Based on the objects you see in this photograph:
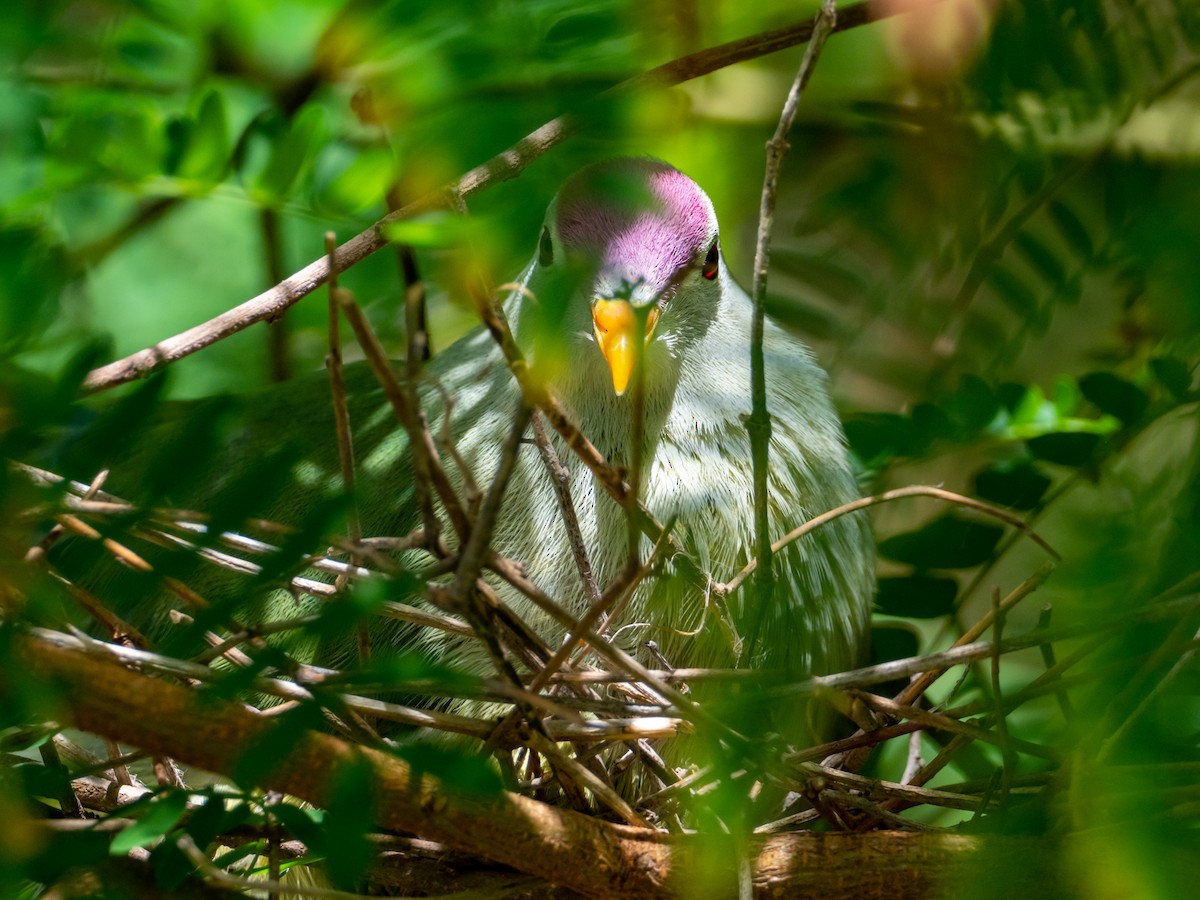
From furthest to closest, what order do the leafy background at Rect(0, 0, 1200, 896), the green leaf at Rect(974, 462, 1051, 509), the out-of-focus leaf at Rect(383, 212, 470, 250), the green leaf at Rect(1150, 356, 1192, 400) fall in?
the green leaf at Rect(974, 462, 1051, 509) → the green leaf at Rect(1150, 356, 1192, 400) → the out-of-focus leaf at Rect(383, 212, 470, 250) → the leafy background at Rect(0, 0, 1200, 896)

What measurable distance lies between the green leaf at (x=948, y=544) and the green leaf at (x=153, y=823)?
1071 mm

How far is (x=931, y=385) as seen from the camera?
1.80m

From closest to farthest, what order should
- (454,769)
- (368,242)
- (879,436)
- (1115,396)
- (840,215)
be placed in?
(454,769)
(368,242)
(1115,396)
(879,436)
(840,215)

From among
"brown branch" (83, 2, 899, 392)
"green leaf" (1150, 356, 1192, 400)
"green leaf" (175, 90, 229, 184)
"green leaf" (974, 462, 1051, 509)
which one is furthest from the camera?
"green leaf" (974, 462, 1051, 509)

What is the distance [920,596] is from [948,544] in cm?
11

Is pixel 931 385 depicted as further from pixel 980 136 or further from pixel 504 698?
pixel 504 698

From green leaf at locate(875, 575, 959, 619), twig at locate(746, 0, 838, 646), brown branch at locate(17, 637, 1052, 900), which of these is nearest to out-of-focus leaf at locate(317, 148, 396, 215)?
twig at locate(746, 0, 838, 646)

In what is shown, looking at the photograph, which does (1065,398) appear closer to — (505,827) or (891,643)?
(891,643)

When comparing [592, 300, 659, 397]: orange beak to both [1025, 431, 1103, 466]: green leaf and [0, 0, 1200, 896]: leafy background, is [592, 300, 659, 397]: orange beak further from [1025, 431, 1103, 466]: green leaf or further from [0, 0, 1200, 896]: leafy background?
[1025, 431, 1103, 466]: green leaf

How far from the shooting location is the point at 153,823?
1.05 metres

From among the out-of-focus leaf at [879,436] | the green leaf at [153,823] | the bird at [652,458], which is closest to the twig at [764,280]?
the bird at [652,458]

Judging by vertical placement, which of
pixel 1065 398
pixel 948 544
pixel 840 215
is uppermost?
pixel 840 215

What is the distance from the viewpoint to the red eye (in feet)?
5.70

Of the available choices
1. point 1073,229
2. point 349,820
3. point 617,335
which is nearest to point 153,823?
point 349,820
